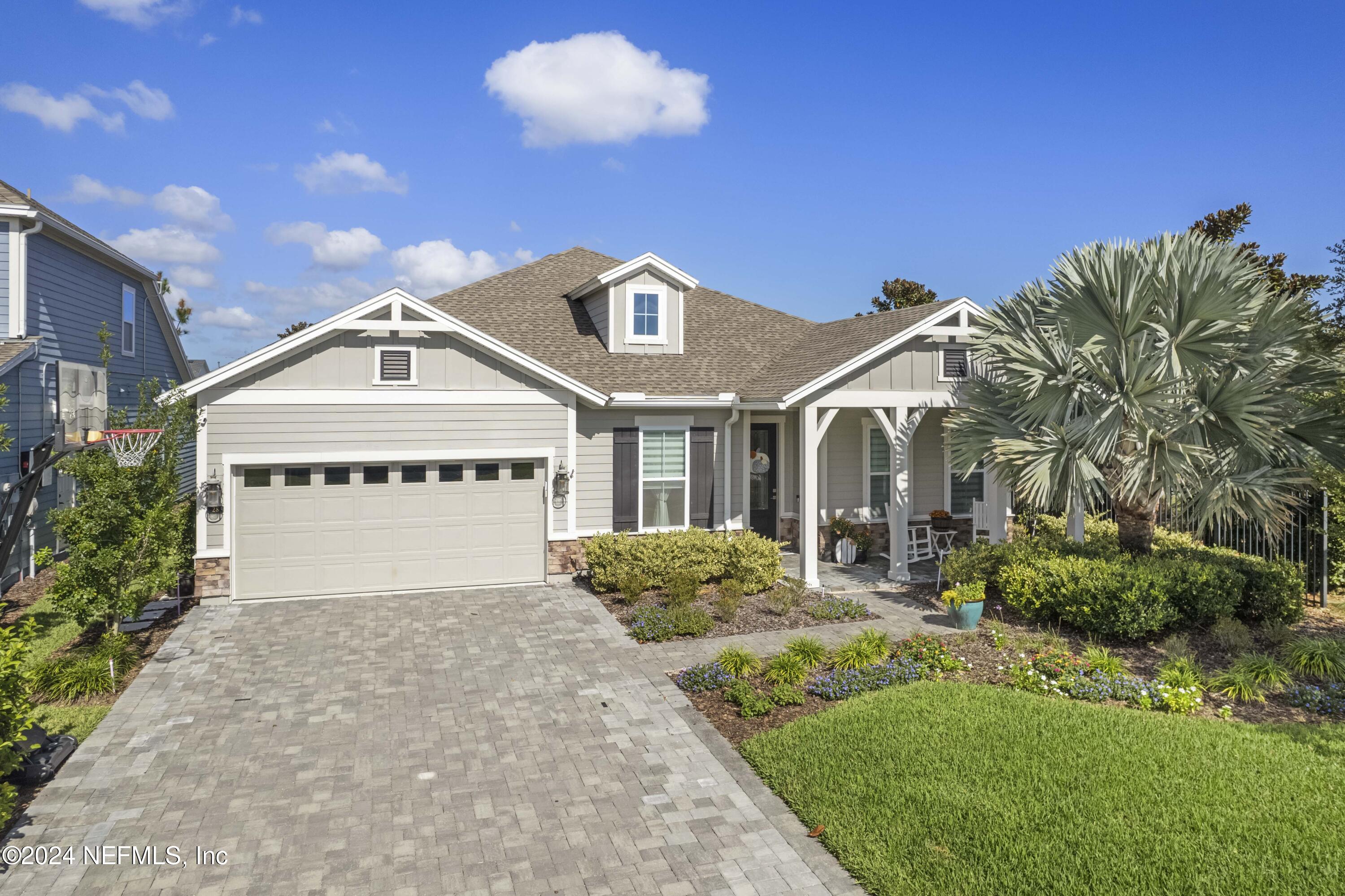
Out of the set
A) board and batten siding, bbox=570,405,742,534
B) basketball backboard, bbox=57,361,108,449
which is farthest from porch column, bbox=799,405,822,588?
basketball backboard, bbox=57,361,108,449

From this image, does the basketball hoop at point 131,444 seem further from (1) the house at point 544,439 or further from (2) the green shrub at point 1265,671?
(2) the green shrub at point 1265,671

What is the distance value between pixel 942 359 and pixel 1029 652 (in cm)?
652

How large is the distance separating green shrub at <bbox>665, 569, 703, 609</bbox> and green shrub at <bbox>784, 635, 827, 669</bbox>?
239 centimetres

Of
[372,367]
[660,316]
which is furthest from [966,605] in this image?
[372,367]

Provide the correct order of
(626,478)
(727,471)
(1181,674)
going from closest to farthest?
(1181,674), (626,478), (727,471)

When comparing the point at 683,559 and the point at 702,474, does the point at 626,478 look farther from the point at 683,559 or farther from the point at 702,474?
the point at 683,559

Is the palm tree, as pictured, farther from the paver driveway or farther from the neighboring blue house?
the neighboring blue house

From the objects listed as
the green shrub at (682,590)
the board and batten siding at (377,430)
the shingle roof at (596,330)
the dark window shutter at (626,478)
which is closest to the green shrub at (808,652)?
the green shrub at (682,590)

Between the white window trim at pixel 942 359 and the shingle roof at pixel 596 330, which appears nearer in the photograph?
the white window trim at pixel 942 359

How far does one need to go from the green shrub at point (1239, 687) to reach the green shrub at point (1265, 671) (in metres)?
0.05

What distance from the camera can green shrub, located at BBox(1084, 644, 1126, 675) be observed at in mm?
8695

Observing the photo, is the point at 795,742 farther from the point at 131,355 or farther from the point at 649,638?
the point at 131,355

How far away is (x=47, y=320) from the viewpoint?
14.6 metres

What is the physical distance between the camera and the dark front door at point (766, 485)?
16.3 metres
